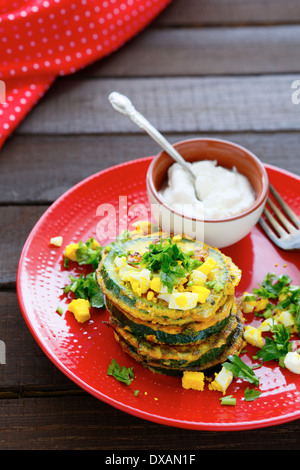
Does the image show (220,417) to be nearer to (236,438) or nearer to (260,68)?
(236,438)

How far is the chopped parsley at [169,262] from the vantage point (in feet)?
6.70

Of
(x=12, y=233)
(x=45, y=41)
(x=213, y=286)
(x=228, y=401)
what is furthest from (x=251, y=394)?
(x=45, y=41)

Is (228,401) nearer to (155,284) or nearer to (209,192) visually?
(155,284)

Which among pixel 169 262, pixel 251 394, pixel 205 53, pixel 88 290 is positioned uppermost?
pixel 169 262

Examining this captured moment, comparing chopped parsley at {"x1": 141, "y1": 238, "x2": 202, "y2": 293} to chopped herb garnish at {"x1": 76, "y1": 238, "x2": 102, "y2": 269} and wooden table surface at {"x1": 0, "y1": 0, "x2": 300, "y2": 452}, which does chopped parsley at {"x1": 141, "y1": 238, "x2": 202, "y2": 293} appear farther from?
wooden table surface at {"x1": 0, "y1": 0, "x2": 300, "y2": 452}

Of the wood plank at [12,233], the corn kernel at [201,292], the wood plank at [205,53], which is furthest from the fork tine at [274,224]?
the wood plank at [205,53]

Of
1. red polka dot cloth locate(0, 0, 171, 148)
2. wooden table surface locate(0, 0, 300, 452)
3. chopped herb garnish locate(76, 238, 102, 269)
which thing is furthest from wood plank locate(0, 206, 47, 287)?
red polka dot cloth locate(0, 0, 171, 148)

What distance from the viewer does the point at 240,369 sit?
2207mm

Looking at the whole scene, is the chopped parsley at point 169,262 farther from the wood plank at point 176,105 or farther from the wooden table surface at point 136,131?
the wood plank at point 176,105

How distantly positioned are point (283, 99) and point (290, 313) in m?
1.85

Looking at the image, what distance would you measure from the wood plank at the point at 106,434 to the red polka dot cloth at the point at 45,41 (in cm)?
176

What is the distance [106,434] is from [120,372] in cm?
25

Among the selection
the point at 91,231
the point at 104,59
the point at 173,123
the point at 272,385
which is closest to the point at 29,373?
the point at 91,231
